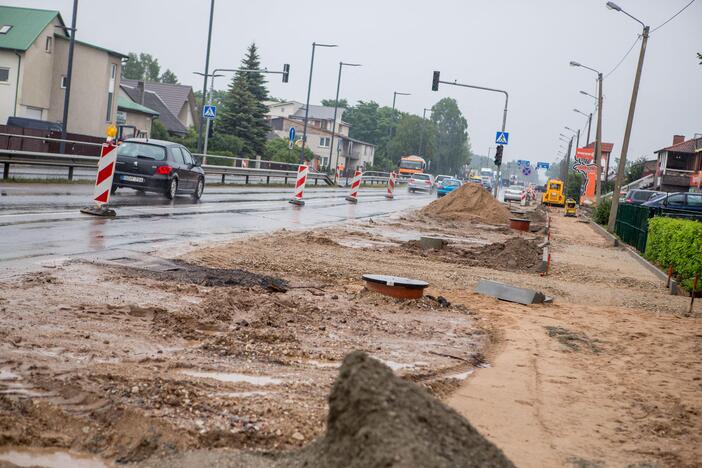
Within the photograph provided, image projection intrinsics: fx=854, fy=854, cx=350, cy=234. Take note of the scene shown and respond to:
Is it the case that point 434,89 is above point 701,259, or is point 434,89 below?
above

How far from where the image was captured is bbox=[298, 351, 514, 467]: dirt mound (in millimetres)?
3621

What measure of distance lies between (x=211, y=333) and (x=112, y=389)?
92.5 inches

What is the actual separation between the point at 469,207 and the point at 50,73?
105 ft

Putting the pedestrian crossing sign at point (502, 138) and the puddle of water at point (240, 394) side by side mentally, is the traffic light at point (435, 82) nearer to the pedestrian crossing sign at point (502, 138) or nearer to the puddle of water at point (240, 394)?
the pedestrian crossing sign at point (502, 138)

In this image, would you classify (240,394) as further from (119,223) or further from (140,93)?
(140,93)

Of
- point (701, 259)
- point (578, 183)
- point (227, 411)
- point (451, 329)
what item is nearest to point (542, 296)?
point (451, 329)

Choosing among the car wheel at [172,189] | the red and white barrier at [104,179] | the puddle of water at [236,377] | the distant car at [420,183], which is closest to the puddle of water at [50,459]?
the puddle of water at [236,377]

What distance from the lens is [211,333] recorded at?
769cm

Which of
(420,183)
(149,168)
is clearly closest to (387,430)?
(149,168)

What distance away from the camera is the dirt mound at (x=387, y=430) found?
3.62 m

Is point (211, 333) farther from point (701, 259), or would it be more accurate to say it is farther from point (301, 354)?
point (701, 259)

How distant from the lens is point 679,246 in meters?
18.4

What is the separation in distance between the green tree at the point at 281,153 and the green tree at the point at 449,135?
93.9 metres

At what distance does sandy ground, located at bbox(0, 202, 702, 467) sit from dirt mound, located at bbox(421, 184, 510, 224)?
76.4 feet
